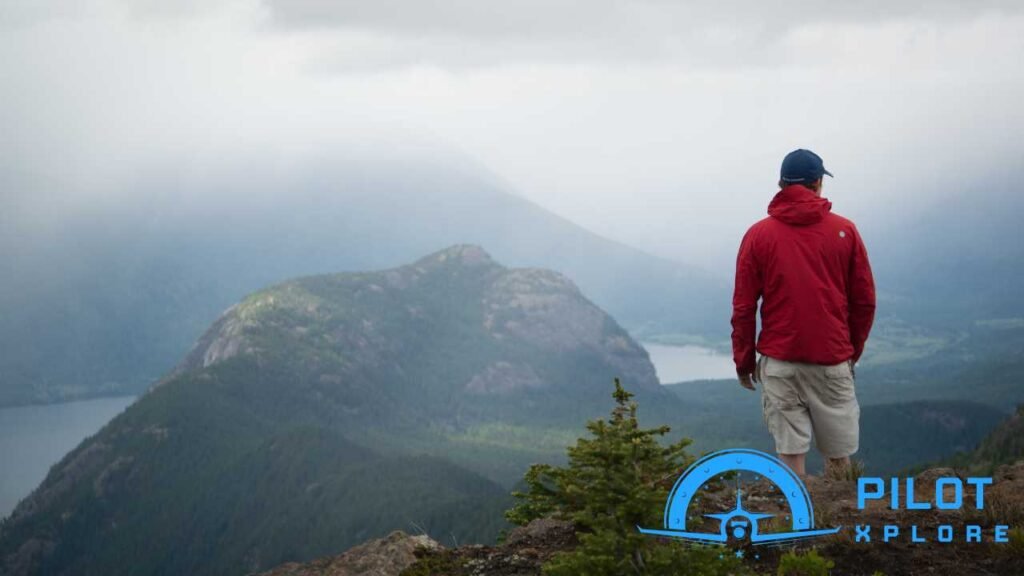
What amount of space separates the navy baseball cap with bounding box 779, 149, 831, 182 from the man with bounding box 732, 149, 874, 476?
0.04ft

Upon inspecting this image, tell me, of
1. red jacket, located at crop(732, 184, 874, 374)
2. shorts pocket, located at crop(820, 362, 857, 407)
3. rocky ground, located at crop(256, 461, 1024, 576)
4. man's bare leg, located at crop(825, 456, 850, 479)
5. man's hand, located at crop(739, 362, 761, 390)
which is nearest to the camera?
rocky ground, located at crop(256, 461, 1024, 576)

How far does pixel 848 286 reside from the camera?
477 inches

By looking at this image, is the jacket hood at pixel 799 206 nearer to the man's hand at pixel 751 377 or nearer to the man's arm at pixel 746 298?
the man's arm at pixel 746 298

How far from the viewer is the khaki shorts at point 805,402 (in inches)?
471

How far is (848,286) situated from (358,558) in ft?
26.8

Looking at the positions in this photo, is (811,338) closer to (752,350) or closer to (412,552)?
(752,350)

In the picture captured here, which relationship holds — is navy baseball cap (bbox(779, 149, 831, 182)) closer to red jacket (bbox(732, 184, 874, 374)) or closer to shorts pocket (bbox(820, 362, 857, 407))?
red jacket (bbox(732, 184, 874, 374))

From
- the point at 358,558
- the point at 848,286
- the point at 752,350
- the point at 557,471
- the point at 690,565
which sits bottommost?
the point at 358,558

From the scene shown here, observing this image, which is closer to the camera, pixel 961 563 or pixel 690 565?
pixel 690 565

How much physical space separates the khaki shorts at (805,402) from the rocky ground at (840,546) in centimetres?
109

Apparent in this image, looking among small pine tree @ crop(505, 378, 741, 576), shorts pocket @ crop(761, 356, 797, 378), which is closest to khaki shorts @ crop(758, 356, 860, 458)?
shorts pocket @ crop(761, 356, 797, 378)

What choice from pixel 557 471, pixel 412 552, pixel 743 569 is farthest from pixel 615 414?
pixel 412 552

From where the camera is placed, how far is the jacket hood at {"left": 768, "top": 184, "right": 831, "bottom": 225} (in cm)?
1180

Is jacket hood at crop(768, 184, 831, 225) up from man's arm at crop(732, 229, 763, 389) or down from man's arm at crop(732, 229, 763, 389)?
up
